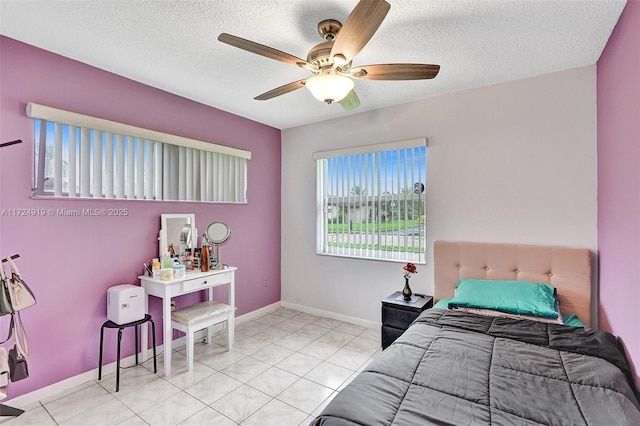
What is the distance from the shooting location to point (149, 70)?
2611 millimetres

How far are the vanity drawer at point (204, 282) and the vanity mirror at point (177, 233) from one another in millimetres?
446

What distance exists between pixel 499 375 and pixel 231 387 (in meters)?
1.93

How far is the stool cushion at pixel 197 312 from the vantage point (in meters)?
2.70

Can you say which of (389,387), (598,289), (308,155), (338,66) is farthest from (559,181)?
(308,155)

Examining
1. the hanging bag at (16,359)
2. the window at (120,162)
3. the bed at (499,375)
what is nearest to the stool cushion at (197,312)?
the hanging bag at (16,359)

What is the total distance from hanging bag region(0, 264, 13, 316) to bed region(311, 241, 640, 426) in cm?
199

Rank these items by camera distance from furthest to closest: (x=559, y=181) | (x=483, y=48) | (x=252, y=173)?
1. (x=252, y=173)
2. (x=559, y=181)
3. (x=483, y=48)

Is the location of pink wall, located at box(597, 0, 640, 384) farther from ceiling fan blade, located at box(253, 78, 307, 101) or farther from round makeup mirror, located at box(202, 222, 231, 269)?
round makeup mirror, located at box(202, 222, 231, 269)

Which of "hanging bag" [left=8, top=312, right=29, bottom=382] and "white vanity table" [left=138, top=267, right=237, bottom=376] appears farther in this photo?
"white vanity table" [left=138, top=267, right=237, bottom=376]

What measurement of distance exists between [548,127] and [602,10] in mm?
1012

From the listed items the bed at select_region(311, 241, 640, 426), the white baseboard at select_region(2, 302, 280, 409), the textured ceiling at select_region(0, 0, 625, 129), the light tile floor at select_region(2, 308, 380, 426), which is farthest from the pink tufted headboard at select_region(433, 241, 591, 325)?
the white baseboard at select_region(2, 302, 280, 409)

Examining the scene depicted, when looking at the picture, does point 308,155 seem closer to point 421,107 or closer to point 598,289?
point 421,107

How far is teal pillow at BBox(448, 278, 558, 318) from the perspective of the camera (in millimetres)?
2285

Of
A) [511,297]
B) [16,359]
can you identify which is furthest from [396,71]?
[16,359]
